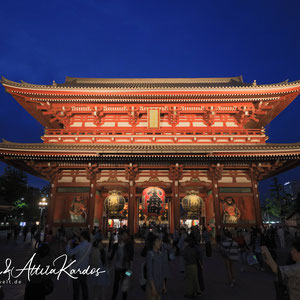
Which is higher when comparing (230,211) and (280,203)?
(280,203)

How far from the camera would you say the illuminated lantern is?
14.4 meters

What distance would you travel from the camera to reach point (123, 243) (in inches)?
226

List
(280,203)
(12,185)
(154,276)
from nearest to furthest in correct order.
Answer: (154,276)
(12,185)
(280,203)

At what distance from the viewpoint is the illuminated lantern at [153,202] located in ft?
47.4

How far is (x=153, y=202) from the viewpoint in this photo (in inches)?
576

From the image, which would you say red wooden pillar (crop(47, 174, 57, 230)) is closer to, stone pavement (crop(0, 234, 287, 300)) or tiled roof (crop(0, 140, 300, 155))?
tiled roof (crop(0, 140, 300, 155))

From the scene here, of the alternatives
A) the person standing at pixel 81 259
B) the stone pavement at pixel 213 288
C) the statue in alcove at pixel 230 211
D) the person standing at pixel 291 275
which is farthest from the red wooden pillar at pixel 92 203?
the person standing at pixel 291 275

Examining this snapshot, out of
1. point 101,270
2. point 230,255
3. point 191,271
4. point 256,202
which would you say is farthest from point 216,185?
point 101,270

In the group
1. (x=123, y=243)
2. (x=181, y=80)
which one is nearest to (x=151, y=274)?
(x=123, y=243)

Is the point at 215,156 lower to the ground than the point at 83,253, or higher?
higher

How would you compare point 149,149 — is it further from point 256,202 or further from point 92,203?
point 256,202

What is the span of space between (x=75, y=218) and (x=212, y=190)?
10.1 metres

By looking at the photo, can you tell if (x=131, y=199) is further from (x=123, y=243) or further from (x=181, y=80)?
(x=181, y=80)

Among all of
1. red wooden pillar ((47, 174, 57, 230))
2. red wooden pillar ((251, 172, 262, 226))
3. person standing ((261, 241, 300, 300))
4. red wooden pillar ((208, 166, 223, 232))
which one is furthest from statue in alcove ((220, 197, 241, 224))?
person standing ((261, 241, 300, 300))
